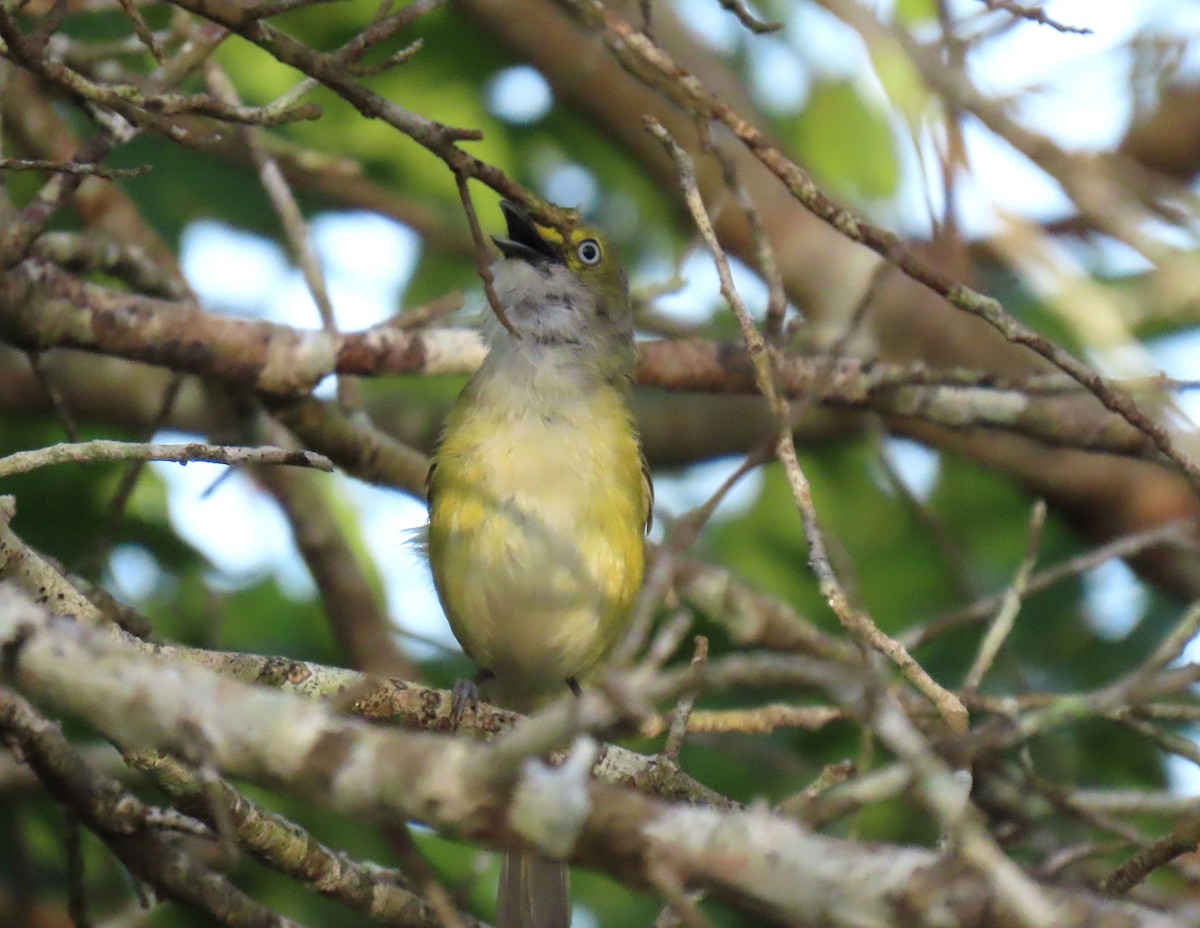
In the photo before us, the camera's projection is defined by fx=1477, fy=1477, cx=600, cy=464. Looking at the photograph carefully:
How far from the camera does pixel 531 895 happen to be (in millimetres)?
5098

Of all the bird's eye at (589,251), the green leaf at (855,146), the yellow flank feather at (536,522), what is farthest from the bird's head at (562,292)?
the green leaf at (855,146)

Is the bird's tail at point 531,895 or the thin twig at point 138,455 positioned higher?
the thin twig at point 138,455

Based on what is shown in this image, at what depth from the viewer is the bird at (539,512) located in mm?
5086

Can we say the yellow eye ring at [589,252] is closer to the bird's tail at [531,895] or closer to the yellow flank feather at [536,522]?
the yellow flank feather at [536,522]

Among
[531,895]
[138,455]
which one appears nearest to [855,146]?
[531,895]

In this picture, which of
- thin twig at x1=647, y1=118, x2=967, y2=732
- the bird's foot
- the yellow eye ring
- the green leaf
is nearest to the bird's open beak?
the yellow eye ring

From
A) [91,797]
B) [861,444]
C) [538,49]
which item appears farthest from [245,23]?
[861,444]

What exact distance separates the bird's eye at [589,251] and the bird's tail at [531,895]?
7.99ft

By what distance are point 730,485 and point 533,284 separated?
119 inches

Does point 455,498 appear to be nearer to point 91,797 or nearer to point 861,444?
point 91,797

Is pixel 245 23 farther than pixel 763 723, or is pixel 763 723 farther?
pixel 763 723

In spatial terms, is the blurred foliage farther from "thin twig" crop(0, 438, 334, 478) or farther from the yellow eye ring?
"thin twig" crop(0, 438, 334, 478)

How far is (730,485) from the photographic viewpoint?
2.96 metres

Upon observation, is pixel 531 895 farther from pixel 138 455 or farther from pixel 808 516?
pixel 138 455
